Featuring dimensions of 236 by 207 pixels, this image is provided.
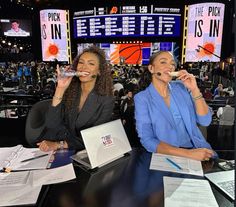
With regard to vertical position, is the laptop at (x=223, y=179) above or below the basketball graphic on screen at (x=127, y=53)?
below

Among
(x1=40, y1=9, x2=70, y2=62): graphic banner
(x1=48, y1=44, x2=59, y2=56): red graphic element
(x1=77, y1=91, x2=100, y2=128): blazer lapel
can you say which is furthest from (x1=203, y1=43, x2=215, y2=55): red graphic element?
(x1=77, y1=91, x2=100, y2=128): blazer lapel

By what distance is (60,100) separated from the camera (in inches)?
67.6

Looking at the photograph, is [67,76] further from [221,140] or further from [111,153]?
[221,140]

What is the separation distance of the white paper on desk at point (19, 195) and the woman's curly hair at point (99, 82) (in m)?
0.84

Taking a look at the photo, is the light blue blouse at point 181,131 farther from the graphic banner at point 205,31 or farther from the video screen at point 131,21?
the video screen at point 131,21

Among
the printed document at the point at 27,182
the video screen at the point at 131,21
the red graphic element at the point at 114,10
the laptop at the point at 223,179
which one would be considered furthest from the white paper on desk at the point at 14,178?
the red graphic element at the point at 114,10

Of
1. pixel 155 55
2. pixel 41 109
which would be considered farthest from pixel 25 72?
pixel 155 55

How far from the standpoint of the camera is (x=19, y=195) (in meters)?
0.97

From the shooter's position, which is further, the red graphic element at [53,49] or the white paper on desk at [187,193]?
the red graphic element at [53,49]

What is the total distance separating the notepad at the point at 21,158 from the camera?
48.3 inches

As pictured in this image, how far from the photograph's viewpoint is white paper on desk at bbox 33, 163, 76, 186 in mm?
1079

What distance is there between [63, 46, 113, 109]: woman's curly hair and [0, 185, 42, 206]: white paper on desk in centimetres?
84

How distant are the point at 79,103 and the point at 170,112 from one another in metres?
0.66

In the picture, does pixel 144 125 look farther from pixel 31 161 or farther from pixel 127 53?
pixel 127 53
